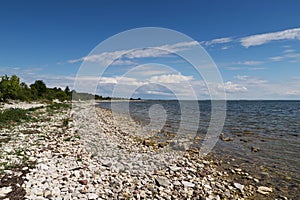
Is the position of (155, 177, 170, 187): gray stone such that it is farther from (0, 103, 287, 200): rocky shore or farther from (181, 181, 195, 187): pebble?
(181, 181, 195, 187): pebble

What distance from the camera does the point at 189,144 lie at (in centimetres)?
1495

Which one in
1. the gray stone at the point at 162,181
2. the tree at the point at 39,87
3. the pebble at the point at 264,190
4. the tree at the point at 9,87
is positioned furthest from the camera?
the tree at the point at 39,87

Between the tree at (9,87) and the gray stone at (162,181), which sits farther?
the tree at (9,87)

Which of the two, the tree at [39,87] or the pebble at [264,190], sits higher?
A: the tree at [39,87]

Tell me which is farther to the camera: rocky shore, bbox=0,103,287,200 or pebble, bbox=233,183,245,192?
pebble, bbox=233,183,245,192

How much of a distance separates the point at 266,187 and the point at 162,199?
430cm

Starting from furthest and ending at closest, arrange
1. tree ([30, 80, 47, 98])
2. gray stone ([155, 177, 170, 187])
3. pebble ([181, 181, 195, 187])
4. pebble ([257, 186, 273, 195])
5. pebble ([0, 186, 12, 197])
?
1. tree ([30, 80, 47, 98])
2. pebble ([257, 186, 273, 195])
3. pebble ([181, 181, 195, 187])
4. gray stone ([155, 177, 170, 187])
5. pebble ([0, 186, 12, 197])

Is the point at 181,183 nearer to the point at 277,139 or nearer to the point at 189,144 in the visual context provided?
the point at 189,144

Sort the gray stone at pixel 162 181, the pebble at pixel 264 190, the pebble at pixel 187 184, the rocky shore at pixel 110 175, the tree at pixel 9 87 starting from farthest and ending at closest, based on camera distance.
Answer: the tree at pixel 9 87
the pebble at pixel 264 190
the pebble at pixel 187 184
the gray stone at pixel 162 181
the rocky shore at pixel 110 175

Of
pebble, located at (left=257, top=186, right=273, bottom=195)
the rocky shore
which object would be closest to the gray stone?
the rocky shore

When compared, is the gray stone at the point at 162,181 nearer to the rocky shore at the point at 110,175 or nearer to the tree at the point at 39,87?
the rocky shore at the point at 110,175

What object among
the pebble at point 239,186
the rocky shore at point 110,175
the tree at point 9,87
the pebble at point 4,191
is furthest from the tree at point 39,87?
the pebble at point 239,186

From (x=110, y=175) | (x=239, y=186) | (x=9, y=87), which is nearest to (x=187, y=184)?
(x=239, y=186)

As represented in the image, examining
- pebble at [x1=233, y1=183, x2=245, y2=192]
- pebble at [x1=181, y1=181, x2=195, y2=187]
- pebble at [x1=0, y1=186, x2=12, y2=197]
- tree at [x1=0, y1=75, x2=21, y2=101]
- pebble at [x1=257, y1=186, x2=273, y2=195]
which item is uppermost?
tree at [x1=0, y1=75, x2=21, y2=101]
